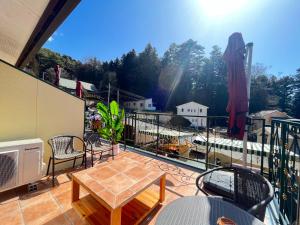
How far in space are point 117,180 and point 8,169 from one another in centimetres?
157

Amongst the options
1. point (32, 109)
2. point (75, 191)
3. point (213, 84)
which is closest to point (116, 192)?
point (75, 191)

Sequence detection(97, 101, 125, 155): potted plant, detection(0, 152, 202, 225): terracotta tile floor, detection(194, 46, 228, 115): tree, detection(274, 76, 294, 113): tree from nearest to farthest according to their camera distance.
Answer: detection(0, 152, 202, 225): terracotta tile floor
detection(97, 101, 125, 155): potted plant
detection(274, 76, 294, 113): tree
detection(194, 46, 228, 115): tree

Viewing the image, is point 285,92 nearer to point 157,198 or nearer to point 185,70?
point 185,70

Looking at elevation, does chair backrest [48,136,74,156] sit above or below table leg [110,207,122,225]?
above

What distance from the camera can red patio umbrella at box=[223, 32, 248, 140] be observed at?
213cm

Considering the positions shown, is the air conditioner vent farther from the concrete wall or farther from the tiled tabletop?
the tiled tabletop

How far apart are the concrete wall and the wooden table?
1451 mm

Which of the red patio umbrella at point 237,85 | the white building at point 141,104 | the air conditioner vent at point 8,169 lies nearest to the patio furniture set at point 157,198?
the air conditioner vent at point 8,169

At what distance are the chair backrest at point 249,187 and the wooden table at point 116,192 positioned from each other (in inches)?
36.4

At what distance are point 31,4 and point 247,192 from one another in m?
3.18

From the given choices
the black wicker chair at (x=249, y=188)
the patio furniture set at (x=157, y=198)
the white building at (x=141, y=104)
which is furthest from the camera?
the white building at (x=141, y=104)

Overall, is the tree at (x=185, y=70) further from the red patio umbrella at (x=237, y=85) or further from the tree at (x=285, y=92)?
the red patio umbrella at (x=237, y=85)

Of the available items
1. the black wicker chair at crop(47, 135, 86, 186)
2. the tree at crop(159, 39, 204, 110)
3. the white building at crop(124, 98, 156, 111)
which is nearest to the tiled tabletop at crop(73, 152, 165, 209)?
the black wicker chair at crop(47, 135, 86, 186)

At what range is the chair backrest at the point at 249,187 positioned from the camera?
4.50ft
